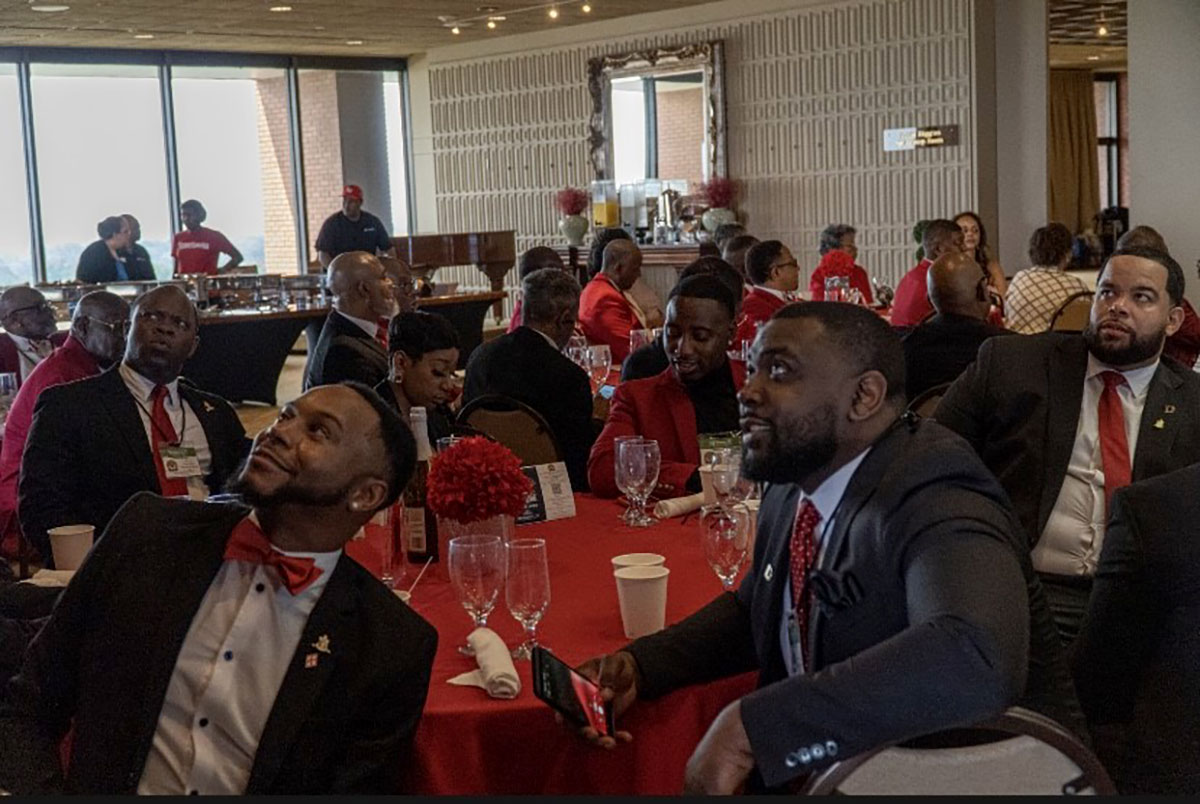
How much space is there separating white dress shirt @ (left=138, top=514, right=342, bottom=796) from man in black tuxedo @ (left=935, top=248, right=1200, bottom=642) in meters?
1.85

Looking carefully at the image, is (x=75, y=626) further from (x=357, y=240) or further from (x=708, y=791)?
(x=357, y=240)

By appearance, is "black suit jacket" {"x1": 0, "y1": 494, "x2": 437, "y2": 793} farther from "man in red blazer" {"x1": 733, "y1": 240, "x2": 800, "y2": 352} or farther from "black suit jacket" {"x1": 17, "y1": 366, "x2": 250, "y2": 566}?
"man in red blazer" {"x1": 733, "y1": 240, "x2": 800, "y2": 352}

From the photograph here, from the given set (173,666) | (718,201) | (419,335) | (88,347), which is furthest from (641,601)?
(718,201)

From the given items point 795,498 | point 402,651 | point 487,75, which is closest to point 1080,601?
point 795,498

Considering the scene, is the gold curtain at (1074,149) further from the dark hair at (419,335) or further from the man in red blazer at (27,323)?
the dark hair at (419,335)

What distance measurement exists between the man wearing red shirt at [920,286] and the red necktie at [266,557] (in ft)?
19.3

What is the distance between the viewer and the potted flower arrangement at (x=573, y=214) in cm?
1562

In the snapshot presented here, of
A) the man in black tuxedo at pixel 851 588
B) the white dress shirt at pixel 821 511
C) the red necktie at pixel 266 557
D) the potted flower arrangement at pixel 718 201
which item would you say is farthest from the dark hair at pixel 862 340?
the potted flower arrangement at pixel 718 201

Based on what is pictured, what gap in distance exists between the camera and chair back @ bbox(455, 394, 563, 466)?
4301 millimetres

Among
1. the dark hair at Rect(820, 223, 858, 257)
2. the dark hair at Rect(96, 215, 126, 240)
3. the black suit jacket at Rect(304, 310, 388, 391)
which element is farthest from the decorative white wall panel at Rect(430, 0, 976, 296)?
the black suit jacket at Rect(304, 310, 388, 391)

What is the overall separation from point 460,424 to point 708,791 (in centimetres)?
254

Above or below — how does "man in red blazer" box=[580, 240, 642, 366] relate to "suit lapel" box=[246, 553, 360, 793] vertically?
above

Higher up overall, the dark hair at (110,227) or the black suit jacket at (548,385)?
the dark hair at (110,227)

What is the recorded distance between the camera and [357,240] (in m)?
14.8
